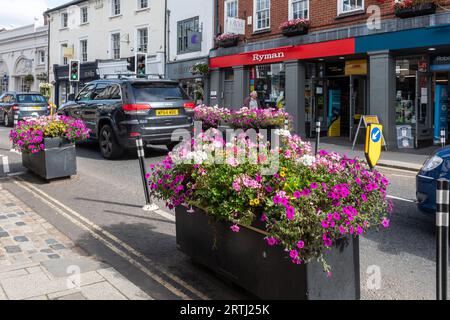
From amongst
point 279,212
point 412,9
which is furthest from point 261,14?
point 279,212

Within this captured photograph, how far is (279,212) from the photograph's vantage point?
315cm

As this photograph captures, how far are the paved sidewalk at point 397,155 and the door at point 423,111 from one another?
0.73 meters

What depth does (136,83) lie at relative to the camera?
35.2 feet

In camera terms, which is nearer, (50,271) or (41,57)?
(50,271)

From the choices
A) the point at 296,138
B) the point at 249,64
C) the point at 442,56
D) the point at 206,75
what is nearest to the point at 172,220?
the point at 296,138

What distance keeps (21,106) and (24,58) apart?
72.4 feet

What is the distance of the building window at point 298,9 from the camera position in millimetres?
17500

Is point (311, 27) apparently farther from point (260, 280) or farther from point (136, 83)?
point (260, 280)

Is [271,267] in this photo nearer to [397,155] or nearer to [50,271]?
[50,271]

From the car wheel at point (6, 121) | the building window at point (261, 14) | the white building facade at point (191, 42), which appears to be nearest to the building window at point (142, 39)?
the white building facade at point (191, 42)

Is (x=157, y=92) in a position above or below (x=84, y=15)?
below

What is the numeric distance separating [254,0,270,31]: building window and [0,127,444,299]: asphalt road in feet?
39.4

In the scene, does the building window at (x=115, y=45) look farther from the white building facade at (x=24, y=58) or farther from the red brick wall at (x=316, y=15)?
the red brick wall at (x=316, y=15)
